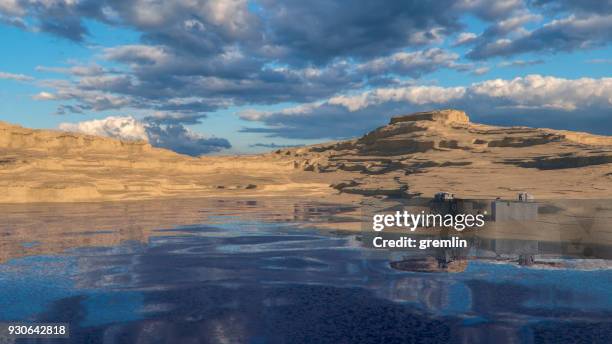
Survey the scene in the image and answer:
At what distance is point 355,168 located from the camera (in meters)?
90.4

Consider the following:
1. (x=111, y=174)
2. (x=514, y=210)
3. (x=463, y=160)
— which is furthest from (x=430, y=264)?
(x=111, y=174)

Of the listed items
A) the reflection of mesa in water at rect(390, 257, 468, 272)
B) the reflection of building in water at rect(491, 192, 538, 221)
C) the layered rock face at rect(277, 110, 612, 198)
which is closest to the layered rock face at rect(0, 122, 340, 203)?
the layered rock face at rect(277, 110, 612, 198)

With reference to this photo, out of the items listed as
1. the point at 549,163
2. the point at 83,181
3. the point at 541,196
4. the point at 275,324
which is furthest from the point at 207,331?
the point at 549,163

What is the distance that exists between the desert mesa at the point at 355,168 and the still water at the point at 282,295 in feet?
85.3

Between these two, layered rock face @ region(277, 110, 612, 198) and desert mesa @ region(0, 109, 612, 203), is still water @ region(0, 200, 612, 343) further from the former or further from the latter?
layered rock face @ region(277, 110, 612, 198)

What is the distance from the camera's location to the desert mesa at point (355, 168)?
52531 millimetres

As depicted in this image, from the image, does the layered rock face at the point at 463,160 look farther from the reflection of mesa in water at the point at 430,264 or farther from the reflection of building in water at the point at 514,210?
the reflection of mesa in water at the point at 430,264

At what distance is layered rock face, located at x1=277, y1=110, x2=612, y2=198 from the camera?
48.9 meters

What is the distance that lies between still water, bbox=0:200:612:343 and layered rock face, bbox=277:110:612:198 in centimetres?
2642

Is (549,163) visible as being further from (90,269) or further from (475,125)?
(90,269)

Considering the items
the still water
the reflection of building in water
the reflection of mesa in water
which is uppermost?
the reflection of building in water

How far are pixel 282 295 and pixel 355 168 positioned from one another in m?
76.6

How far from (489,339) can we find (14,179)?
62.8m

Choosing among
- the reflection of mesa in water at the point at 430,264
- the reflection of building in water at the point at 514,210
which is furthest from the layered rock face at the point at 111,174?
the reflection of mesa in water at the point at 430,264
